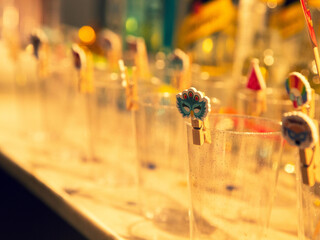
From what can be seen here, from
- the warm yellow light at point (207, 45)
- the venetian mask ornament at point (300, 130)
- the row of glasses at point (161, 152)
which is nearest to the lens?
the venetian mask ornament at point (300, 130)

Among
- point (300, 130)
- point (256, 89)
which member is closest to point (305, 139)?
point (300, 130)

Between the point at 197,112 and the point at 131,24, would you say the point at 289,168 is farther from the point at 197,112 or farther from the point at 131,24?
the point at 131,24

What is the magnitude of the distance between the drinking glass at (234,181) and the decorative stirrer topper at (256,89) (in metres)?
0.17

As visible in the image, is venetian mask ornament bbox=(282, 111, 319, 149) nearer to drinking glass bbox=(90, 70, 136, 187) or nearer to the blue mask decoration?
the blue mask decoration

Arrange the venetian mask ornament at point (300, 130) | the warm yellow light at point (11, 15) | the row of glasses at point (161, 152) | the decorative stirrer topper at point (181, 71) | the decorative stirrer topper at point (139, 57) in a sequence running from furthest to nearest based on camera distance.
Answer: the warm yellow light at point (11, 15) → the decorative stirrer topper at point (139, 57) → the decorative stirrer topper at point (181, 71) → the row of glasses at point (161, 152) → the venetian mask ornament at point (300, 130)

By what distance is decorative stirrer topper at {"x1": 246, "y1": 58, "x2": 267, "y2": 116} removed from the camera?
25.7 inches

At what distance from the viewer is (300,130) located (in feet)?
1.29

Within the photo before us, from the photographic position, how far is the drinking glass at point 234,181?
479 millimetres

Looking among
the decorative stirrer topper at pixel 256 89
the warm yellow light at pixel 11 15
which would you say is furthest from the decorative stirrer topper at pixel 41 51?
the warm yellow light at pixel 11 15

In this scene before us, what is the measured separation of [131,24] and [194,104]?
42.2 inches

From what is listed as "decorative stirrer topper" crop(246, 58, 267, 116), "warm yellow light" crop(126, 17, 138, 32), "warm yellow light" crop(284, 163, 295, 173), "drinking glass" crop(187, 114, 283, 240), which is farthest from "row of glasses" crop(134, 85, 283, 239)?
"warm yellow light" crop(126, 17, 138, 32)

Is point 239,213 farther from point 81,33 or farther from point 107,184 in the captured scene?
point 81,33

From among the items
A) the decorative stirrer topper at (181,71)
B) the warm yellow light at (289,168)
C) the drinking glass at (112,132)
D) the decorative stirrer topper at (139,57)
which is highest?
the decorative stirrer topper at (139,57)

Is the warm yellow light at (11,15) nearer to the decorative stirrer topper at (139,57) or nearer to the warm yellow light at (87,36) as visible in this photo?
the warm yellow light at (87,36)
